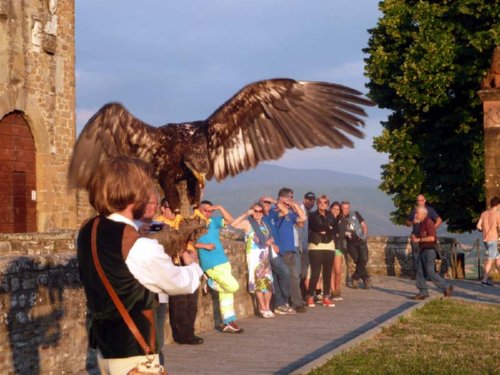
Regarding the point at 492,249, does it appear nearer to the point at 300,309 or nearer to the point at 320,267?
the point at 320,267

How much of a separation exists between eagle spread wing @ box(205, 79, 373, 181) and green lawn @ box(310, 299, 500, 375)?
215cm

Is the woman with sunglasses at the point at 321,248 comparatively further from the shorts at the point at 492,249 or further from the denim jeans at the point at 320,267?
the shorts at the point at 492,249

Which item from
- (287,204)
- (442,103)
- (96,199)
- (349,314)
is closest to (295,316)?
(349,314)

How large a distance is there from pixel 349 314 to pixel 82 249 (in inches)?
413

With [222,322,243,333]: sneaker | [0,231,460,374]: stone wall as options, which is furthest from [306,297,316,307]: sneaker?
[0,231,460,374]: stone wall

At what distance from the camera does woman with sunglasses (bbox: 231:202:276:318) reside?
13.9 meters

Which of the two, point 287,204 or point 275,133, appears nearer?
point 275,133

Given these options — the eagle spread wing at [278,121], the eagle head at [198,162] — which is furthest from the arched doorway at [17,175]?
the eagle head at [198,162]

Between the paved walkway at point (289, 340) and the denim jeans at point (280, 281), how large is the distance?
0.49 metres

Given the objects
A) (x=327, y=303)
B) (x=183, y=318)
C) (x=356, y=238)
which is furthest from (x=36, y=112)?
(x=183, y=318)

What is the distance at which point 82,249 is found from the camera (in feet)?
14.6

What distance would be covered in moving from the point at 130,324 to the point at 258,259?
9.60 meters

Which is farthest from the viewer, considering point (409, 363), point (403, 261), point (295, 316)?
point (403, 261)

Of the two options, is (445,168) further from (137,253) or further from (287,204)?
(137,253)
